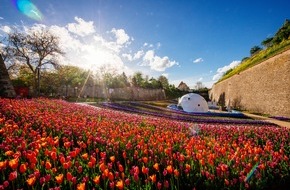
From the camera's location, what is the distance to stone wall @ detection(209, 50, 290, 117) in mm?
21484

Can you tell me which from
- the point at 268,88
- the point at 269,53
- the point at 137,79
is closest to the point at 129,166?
the point at 268,88

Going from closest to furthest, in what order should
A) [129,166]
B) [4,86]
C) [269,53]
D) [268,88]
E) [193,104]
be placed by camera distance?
[129,166]
[4,86]
[268,88]
[193,104]
[269,53]

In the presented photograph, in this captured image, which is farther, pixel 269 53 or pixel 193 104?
pixel 269 53

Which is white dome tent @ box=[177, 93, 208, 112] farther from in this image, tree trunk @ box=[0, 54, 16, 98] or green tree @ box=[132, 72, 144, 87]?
green tree @ box=[132, 72, 144, 87]

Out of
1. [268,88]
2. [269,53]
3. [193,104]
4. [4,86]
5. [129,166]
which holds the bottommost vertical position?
[129,166]

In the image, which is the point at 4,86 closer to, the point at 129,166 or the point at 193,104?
the point at 129,166

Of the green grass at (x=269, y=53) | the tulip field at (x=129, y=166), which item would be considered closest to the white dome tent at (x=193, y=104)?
the green grass at (x=269, y=53)

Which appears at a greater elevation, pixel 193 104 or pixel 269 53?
pixel 269 53

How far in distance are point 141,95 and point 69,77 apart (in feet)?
68.6

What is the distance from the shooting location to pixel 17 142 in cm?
442

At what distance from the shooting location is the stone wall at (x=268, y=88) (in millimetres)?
21484

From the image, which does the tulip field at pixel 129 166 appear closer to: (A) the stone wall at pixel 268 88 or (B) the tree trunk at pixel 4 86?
(B) the tree trunk at pixel 4 86

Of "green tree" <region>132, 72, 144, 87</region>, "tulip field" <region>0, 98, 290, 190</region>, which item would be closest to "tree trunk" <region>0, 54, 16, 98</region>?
"tulip field" <region>0, 98, 290, 190</region>

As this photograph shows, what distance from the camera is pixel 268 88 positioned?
24578 mm
